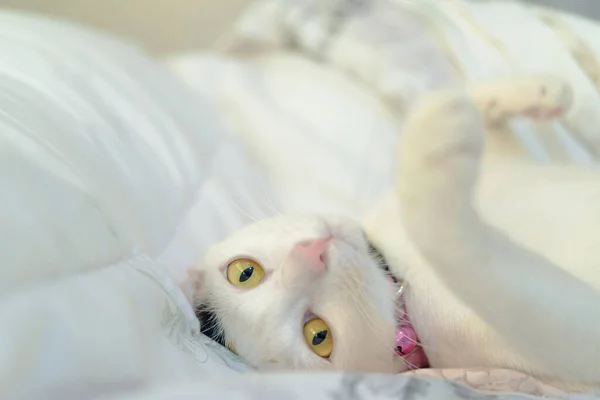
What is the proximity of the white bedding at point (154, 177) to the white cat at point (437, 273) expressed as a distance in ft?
0.21

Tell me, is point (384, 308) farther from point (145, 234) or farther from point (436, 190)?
point (145, 234)

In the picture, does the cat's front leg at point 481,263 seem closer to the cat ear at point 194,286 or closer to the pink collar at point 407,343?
the pink collar at point 407,343

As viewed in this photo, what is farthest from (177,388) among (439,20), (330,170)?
(439,20)

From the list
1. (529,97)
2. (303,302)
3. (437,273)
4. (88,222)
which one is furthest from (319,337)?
(529,97)

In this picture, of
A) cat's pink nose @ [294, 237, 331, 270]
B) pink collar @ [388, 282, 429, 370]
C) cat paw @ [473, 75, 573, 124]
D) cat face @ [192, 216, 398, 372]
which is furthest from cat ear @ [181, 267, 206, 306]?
cat paw @ [473, 75, 573, 124]

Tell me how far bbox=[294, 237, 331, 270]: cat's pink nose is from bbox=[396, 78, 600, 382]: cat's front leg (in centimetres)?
10

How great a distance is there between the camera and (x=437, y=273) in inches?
23.6

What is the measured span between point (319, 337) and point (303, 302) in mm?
41

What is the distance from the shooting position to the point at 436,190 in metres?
0.56

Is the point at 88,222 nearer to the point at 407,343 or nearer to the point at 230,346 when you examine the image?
the point at 230,346

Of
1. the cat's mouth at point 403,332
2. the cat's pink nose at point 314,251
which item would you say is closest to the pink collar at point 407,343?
the cat's mouth at point 403,332

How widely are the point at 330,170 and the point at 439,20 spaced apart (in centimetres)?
40

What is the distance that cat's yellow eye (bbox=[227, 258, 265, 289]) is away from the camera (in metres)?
0.65

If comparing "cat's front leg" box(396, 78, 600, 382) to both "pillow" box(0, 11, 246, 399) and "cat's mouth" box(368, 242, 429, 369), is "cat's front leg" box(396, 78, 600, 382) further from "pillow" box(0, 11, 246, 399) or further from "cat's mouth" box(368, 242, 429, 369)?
"pillow" box(0, 11, 246, 399)
